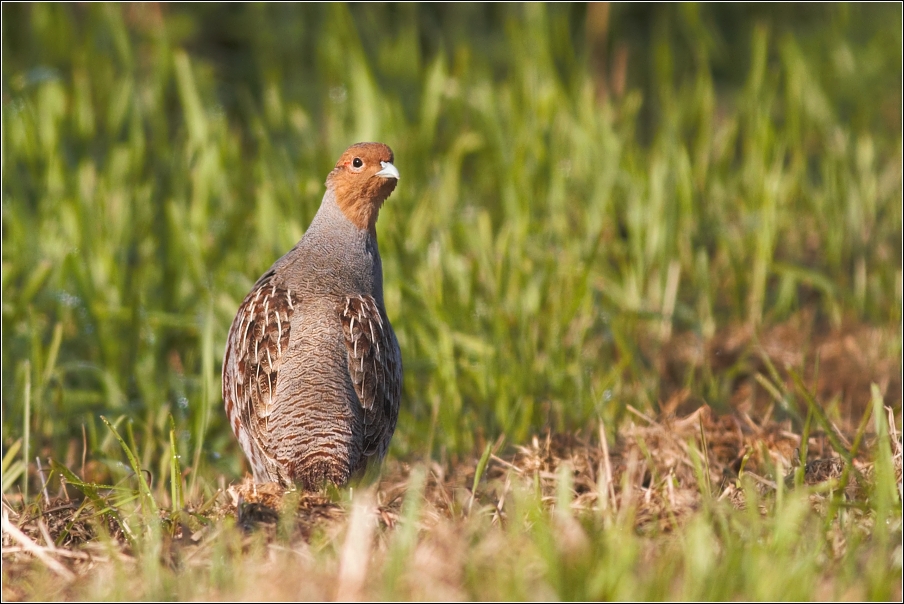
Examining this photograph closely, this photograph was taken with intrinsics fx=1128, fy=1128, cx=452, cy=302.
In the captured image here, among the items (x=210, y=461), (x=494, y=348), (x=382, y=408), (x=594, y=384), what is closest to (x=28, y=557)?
(x=382, y=408)

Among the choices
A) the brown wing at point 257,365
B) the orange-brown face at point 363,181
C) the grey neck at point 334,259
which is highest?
the orange-brown face at point 363,181

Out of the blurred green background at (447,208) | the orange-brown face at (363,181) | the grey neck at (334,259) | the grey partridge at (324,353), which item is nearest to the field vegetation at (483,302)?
the blurred green background at (447,208)

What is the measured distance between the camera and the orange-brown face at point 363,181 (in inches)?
160

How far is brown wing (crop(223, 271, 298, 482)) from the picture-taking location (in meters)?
3.60

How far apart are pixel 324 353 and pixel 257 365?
0.25 m

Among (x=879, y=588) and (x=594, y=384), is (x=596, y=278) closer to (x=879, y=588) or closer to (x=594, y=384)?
(x=594, y=384)

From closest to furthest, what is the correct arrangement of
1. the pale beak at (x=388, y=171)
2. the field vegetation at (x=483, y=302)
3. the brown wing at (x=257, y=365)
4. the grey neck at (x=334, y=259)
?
1. the field vegetation at (x=483, y=302)
2. the brown wing at (x=257, y=365)
3. the grey neck at (x=334, y=259)
4. the pale beak at (x=388, y=171)

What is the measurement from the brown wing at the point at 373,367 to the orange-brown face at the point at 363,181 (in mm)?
377

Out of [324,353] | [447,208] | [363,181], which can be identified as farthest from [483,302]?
[324,353]

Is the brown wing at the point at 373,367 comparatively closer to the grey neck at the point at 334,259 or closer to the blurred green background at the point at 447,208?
the grey neck at the point at 334,259

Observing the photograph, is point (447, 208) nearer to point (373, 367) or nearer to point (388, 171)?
point (388, 171)

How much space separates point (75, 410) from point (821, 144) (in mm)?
5113

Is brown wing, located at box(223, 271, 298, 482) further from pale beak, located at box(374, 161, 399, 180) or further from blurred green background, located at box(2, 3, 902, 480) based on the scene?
pale beak, located at box(374, 161, 399, 180)

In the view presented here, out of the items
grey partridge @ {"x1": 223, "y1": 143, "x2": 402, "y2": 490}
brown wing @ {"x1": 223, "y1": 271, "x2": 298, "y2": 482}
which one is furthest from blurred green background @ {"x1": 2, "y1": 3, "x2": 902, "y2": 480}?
grey partridge @ {"x1": 223, "y1": 143, "x2": 402, "y2": 490}
